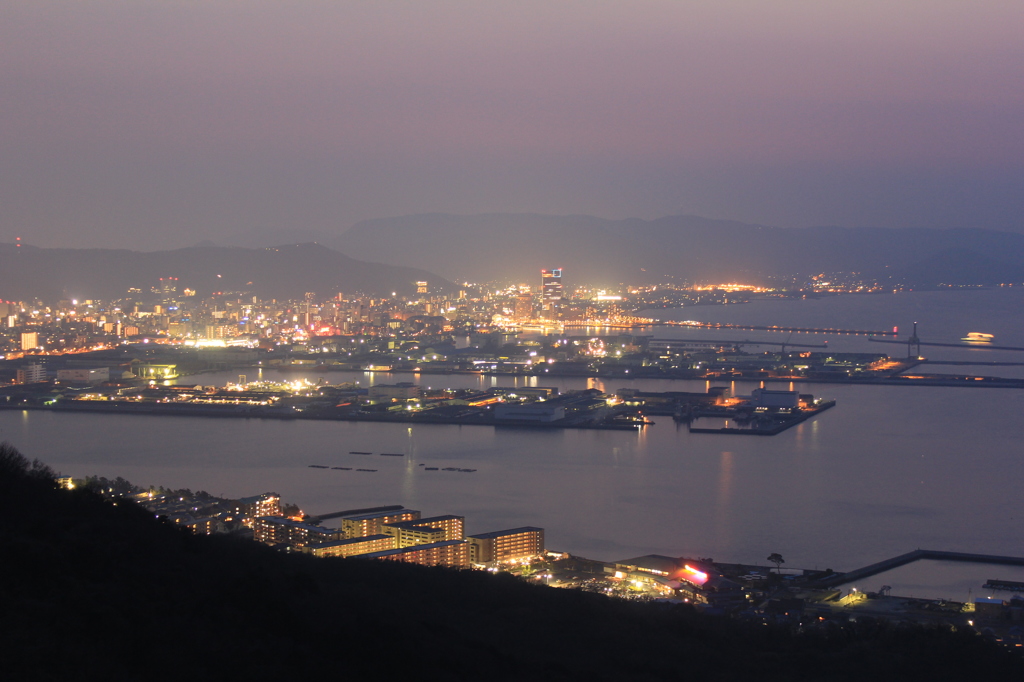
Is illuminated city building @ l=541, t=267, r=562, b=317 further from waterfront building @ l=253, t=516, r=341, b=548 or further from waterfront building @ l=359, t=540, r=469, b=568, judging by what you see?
waterfront building @ l=359, t=540, r=469, b=568

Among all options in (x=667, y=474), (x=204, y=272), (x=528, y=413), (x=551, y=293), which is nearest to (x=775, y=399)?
(x=528, y=413)

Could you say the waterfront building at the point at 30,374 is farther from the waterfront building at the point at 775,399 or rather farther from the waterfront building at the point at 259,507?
the waterfront building at the point at 775,399

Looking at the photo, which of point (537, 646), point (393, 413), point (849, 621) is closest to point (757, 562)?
point (849, 621)

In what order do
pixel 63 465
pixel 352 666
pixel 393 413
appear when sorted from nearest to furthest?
pixel 352 666
pixel 63 465
pixel 393 413

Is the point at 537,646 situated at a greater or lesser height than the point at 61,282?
lesser

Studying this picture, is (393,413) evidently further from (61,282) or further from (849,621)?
(61,282)

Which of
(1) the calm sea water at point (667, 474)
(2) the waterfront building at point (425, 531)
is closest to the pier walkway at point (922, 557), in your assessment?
(1) the calm sea water at point (667, 474)
